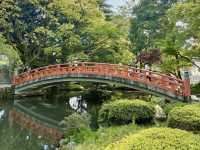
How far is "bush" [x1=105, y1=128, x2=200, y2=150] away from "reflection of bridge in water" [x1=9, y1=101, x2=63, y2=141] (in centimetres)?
803

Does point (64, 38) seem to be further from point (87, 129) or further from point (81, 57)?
point (87, 129)

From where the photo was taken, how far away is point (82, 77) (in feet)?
78.4

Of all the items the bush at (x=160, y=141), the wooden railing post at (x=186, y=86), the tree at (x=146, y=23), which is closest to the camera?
the bush at (x=160, y=141)

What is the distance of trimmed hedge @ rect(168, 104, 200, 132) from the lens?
10.6 m

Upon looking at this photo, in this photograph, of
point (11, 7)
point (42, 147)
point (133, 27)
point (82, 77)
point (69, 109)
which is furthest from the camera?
point (133, 27)

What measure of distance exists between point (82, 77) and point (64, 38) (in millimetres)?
5228

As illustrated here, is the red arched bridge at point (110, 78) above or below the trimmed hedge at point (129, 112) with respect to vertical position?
above

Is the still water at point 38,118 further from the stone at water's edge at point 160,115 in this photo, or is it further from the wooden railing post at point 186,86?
the wooden railing post at point 186,86

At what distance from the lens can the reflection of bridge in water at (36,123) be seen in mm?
15332

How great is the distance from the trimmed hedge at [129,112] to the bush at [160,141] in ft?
22.6

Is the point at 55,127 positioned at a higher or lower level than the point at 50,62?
lower

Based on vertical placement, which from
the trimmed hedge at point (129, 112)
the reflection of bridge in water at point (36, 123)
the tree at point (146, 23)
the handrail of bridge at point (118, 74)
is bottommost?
the reflection of bridge in water at point (36, 123)

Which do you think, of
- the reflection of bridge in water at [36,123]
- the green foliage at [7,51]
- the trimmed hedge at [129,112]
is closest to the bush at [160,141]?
the trimmed hedge at [129,112]

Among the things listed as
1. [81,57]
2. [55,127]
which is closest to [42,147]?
[55,127]
